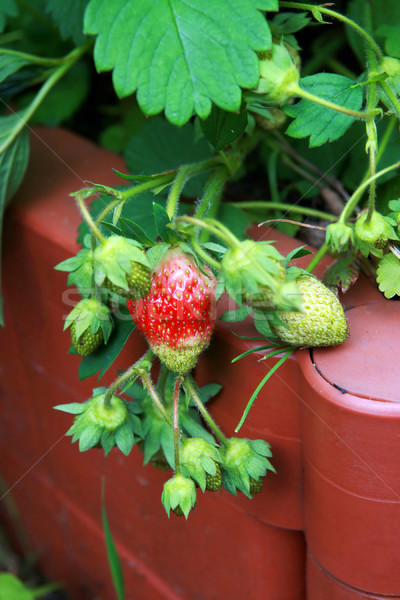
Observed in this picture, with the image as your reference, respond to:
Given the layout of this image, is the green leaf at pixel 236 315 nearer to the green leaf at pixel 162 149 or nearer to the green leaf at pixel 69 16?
the green leaf at pixel 162 149

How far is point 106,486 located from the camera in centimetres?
101

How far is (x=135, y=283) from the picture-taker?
538 millimetres

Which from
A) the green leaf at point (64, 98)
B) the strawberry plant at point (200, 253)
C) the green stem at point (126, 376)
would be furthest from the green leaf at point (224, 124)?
the green leaf at point (64, 98)

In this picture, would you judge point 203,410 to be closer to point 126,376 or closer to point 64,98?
point 126,376

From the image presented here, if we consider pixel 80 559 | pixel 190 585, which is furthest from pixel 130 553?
pixel 80 559

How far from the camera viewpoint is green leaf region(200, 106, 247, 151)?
2.04 feet

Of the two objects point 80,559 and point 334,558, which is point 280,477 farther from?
point 80,559

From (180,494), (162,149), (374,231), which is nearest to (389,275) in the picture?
(374,231)

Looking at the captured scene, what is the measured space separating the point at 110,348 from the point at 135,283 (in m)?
0.12

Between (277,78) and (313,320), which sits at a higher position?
(277,78)

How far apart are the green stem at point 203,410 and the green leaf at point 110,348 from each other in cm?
8

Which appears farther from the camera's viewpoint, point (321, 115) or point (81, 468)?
point (81, 468)

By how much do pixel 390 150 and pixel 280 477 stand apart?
0.45 m

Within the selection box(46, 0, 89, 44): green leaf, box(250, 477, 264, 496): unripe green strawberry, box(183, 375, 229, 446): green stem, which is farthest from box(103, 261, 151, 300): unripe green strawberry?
box(46, 0, 89, 44): green leaf
